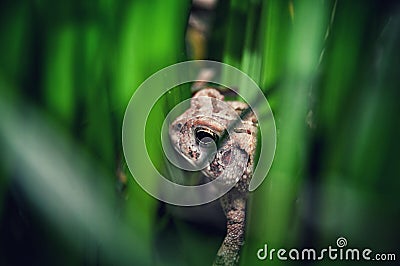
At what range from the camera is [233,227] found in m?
1.19

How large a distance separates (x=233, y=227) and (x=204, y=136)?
0.21 m

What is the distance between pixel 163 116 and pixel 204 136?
0.09 meters

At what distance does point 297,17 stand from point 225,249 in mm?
502

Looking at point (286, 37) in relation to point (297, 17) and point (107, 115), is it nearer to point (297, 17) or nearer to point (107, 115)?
point (297, 17)

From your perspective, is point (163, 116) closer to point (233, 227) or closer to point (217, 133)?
point (217, 133)

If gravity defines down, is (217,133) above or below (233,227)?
above

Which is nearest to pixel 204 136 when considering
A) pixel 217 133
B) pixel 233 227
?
pixel 217 133

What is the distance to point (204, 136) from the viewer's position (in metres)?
1.14

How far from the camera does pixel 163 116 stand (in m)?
1.14

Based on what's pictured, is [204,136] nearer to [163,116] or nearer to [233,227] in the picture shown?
[163,116]

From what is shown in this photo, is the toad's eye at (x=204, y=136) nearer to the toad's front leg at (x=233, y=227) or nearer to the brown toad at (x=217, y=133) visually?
the brown toad at (x=217, y=133)

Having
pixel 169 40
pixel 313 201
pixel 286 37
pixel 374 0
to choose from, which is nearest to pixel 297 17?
pixel 286 37

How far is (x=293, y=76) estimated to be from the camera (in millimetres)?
1128

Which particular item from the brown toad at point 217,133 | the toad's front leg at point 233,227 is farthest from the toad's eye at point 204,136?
the toad's front leg at point 233,227
